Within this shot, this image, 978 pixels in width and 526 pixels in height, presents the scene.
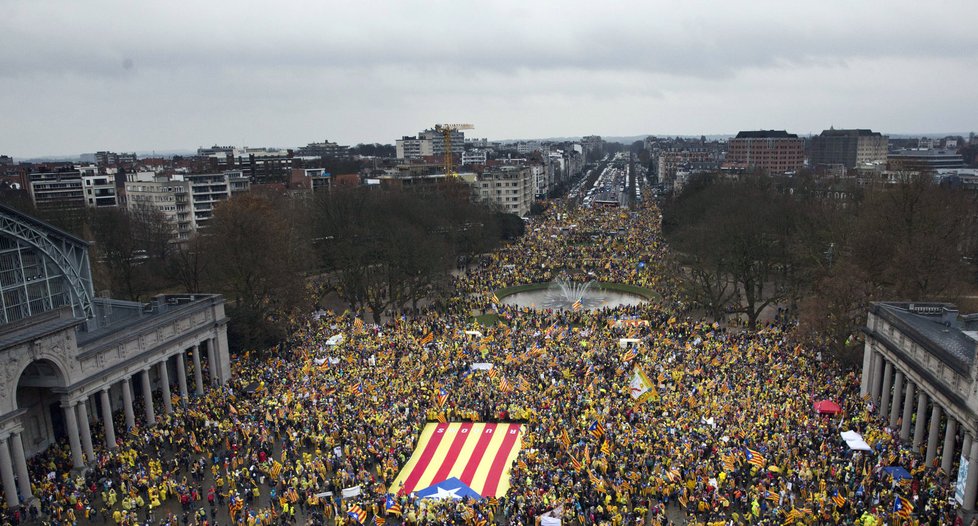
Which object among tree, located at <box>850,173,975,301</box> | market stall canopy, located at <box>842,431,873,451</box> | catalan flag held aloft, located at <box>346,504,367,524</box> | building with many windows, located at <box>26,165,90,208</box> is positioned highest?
building with many windows, located at <box>26,165,90,208</box>

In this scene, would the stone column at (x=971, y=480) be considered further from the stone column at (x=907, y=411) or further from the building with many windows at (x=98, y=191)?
the building with many windows at (x=98, y=191)

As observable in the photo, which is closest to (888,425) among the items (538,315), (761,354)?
(761,354)

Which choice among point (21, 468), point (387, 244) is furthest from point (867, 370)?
point (21, 468)

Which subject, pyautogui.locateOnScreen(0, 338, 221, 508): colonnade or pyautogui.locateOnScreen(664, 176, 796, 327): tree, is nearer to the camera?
pyautogui.locateOnScreen(0, 338, 221, 508): colonnade

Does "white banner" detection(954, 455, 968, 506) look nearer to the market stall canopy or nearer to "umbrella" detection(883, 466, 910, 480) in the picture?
"umbrella" detection(883, 466, 910, 480)

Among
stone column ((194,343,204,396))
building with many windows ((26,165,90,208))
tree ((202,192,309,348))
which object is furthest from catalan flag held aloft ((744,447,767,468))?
building with many windows ((26,165,90,208))
